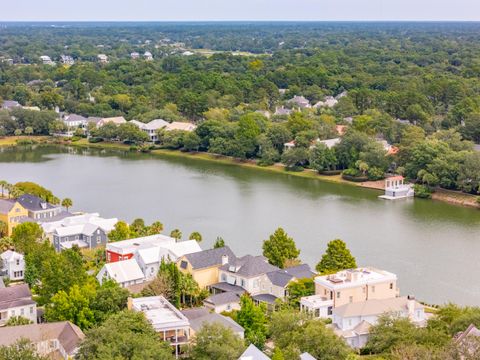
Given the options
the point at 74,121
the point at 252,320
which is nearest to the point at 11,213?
the point at 252,320

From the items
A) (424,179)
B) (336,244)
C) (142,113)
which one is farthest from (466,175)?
(142,113)

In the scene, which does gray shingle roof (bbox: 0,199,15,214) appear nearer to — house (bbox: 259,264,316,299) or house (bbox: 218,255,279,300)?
house (bbox: 218,255,279,300)

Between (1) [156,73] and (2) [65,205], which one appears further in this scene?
(1) [156,73]

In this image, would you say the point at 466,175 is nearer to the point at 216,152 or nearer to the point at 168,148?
the point at 216,152

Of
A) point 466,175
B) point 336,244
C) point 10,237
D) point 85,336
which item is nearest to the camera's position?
point 85,336

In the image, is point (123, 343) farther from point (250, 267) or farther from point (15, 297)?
point (250, 267)

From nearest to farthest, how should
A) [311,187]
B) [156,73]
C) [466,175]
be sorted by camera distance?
[466,175] → [311,187] → [156,73]

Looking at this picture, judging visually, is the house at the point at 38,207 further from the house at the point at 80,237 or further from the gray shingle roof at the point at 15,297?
the gray shingle roof at the point at 15,297
